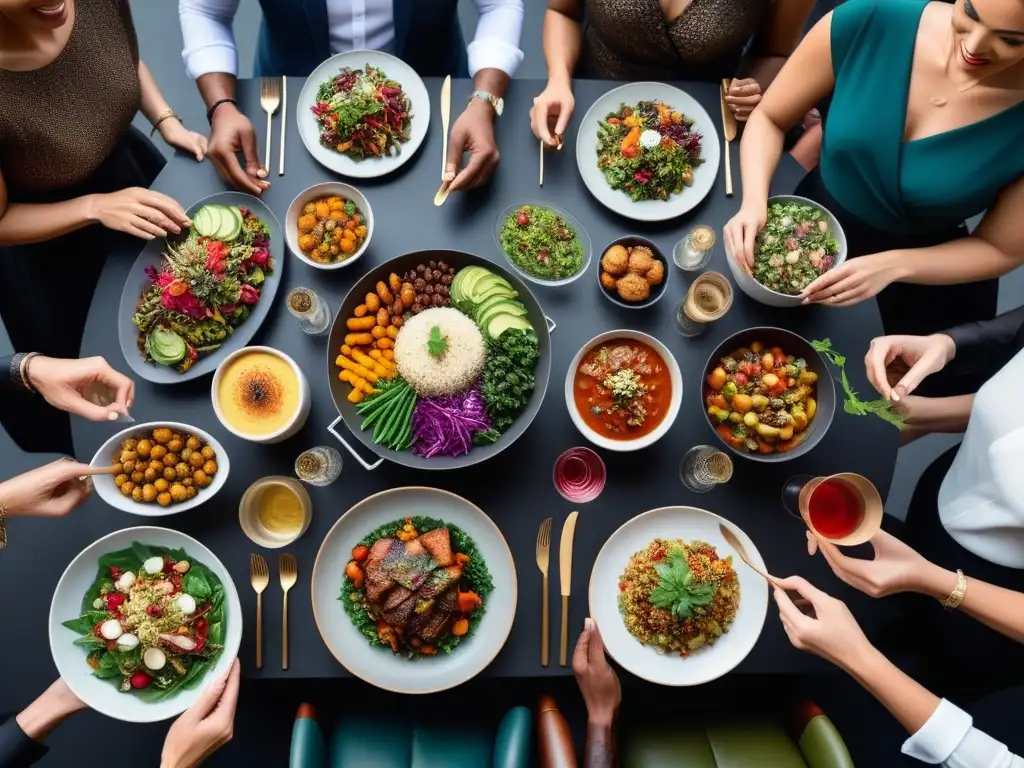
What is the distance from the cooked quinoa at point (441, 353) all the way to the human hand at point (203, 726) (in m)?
1.02

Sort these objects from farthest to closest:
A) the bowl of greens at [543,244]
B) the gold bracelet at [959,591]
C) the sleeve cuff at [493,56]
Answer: the sleeve cuff at [493,56]
the bowl of greens at [543,244]
the gold bracelet at [959,591]

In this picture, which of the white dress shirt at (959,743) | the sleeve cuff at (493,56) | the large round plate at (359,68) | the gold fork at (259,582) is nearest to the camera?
the white dress shirt at (959,743)

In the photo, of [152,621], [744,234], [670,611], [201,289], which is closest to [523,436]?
[670,611]

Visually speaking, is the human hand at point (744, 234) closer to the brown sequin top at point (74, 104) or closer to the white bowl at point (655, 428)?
the white bowl at point (655, 428)

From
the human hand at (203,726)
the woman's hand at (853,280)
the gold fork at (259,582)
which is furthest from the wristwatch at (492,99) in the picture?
the human hand at (203,726)

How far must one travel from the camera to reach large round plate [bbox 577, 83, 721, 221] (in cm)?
227

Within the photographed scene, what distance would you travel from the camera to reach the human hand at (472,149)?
220 cm

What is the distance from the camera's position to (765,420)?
202 centimetres

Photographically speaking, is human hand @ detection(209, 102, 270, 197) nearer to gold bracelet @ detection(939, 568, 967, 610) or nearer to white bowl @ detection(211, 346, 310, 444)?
white bowl @ detection(211, 346, 310, 444)

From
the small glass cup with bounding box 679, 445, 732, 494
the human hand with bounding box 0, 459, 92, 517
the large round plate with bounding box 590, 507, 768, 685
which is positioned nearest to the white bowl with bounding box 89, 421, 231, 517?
the human hand with bounding box 0, 459, 92, 517

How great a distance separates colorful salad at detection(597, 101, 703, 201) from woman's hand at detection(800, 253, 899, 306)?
584mm

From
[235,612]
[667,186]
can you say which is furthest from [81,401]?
[667,186]

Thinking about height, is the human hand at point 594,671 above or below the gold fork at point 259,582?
below

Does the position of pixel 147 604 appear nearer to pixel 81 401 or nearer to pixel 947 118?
pixel 81 401
